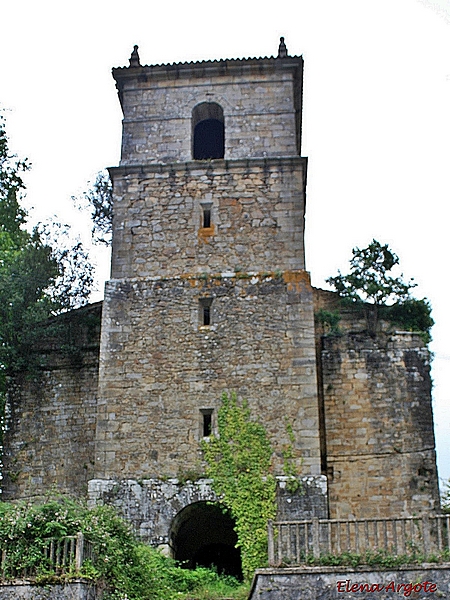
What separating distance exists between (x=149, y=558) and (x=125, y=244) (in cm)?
717

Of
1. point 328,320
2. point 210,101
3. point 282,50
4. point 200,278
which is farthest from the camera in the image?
point 282,50

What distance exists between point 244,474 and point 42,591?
5.54 m

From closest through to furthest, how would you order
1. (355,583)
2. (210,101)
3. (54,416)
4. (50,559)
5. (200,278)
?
(355,583)
(50,559)
(200,278)
(54,416)
(210,101)

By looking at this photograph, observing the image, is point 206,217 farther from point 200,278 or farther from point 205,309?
point 205,309

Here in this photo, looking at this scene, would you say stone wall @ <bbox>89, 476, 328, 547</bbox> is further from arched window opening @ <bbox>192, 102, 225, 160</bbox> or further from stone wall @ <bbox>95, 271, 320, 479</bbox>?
arched window opening @ <bbox>192, 102, 225, 160</bbox>

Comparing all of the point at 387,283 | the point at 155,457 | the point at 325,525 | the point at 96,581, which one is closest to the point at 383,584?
the point at 325,525

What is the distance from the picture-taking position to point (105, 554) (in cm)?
1290

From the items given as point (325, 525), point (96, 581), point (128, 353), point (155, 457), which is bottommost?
point (96, 581)

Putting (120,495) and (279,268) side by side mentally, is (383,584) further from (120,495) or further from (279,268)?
(279,268)

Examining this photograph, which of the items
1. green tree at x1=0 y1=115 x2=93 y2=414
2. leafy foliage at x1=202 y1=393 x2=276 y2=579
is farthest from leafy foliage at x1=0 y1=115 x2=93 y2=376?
leafy foliage at x1=202 y1=393 x2=276 y2=579

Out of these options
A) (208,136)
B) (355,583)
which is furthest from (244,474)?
(208,136)

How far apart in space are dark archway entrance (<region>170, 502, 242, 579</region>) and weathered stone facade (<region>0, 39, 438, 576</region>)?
0.37ft

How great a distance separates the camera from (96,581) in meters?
12.3

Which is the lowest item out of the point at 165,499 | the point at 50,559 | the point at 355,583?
the point at 355,583
